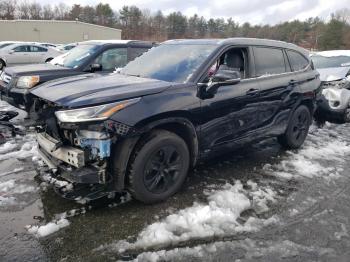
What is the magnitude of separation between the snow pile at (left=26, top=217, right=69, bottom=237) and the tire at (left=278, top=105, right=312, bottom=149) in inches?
153

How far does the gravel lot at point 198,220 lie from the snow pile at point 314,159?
0.13 feet

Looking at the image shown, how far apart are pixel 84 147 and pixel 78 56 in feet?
16.1

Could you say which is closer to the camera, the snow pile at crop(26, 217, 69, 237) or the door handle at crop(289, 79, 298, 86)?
the snow pile at crop(26, 217, 69, 237)

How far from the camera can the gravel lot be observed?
3.08 m

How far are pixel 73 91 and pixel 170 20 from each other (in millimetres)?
91942

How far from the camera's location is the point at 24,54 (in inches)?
856

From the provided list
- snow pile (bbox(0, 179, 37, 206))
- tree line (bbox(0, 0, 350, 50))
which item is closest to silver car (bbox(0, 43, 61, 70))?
snow pile (bbox(0, 179, 37, 206))

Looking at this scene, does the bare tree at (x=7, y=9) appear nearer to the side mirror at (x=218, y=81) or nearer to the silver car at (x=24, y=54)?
the silver car at (x=24, y=54)

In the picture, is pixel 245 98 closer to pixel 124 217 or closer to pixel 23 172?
pixel 124 217

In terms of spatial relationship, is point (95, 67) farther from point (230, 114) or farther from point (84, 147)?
point (84, 147)

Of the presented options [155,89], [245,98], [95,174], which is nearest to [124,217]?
[95,174]

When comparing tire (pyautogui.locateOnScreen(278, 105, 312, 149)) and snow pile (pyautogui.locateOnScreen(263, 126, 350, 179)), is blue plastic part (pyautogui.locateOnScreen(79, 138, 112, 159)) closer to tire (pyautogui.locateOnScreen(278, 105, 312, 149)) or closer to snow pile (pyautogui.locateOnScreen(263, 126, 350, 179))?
snow pile (pyautogui.locateOnScreen(263, 126, 350, 179))

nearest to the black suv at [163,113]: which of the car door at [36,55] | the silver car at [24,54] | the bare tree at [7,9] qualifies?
the silver car at [24,54]

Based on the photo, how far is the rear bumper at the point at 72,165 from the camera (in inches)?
134
